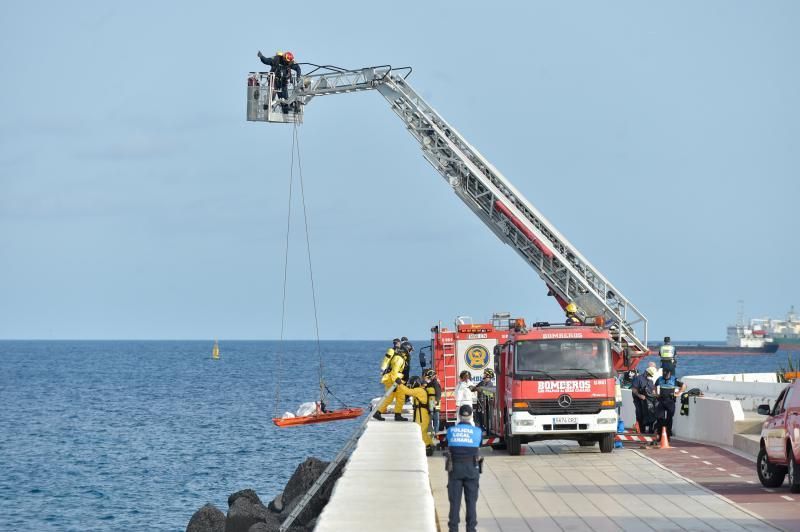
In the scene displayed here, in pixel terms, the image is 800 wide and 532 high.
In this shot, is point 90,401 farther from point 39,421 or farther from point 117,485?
point 117,485

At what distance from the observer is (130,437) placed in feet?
206

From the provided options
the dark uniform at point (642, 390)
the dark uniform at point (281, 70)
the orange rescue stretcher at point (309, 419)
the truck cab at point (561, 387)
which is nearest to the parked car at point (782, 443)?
the truck cab at point (561, 387)

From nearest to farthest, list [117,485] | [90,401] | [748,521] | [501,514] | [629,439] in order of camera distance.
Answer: [748,521] < [501,514] < [629,439] < [117,485] < [90,401]

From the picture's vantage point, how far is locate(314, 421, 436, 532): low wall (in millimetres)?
12602

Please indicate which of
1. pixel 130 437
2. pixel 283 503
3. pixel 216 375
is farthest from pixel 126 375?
pixel 283 503

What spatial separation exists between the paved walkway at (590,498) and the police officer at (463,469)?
1463 millimetres

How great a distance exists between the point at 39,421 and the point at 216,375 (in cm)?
7271

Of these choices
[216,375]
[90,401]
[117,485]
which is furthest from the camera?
[216,375]

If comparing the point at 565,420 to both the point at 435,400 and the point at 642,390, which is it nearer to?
the point at 435,400

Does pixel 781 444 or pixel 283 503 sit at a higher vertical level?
pixel 781 444

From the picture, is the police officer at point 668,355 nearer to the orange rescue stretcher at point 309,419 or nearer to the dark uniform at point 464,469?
the orange rescue stretcher at point 309,419

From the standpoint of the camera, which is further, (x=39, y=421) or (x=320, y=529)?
(x=39, y=421)

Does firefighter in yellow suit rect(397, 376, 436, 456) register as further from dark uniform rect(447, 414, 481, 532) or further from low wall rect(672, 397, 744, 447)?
dark uniform rect(447, 414, 481, 532)

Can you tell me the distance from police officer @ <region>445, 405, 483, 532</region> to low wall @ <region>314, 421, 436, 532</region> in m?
0.38
